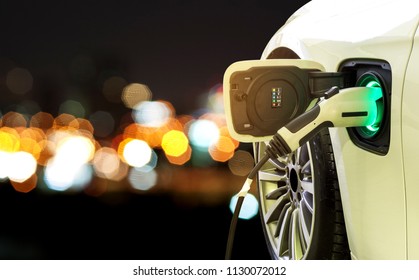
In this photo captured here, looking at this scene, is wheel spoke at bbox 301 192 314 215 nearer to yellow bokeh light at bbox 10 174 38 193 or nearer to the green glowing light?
the green glowing light

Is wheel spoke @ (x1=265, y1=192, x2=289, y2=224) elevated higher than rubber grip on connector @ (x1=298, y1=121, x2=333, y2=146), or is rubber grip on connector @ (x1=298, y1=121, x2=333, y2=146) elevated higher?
rubber grip on connector @ (x1=298, y1=121, x2=333, y2=146)

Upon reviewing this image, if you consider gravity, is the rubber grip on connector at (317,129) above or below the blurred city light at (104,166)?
below

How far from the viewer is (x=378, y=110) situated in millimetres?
1519

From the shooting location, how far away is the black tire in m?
1.86

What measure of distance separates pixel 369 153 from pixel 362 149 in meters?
0.04

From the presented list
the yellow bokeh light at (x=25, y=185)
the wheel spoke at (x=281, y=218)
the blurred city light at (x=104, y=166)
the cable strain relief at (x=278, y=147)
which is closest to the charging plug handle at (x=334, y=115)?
the cable strain relief at (x=278, y=147)

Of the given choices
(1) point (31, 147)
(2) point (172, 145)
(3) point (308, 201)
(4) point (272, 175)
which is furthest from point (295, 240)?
(1) point (31, 147)

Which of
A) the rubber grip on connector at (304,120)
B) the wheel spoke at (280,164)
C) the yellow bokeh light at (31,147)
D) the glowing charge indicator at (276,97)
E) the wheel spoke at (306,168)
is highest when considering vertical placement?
the yellow bokeh light at (31,147)

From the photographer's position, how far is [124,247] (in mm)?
3281

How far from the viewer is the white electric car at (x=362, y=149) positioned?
138cm

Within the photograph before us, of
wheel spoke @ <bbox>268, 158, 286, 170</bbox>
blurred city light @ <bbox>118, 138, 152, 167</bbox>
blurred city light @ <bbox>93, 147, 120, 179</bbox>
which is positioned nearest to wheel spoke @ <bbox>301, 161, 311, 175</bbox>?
wheel spoke @ <bbox>268, 158, 286, 170</bbox>

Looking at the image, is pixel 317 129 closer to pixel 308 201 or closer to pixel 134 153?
pixel 308 201

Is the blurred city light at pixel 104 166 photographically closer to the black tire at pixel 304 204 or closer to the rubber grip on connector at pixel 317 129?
the black tire at pixel 304 204
